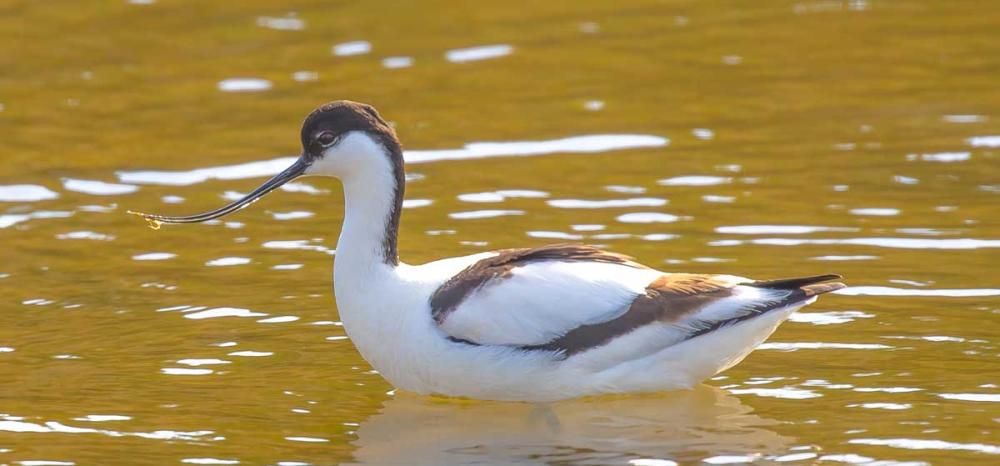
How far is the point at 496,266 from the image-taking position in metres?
9.53

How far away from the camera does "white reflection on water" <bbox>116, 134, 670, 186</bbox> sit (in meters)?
14.5

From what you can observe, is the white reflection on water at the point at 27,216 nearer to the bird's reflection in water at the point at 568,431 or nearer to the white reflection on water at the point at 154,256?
the white reflection on water at the point at 154,256

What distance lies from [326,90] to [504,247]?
192 inches

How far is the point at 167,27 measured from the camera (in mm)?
18781

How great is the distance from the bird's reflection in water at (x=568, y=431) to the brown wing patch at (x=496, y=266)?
0.69 metres

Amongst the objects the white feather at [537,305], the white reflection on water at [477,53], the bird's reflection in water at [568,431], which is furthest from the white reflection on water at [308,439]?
the white reflection on water at [477,53]

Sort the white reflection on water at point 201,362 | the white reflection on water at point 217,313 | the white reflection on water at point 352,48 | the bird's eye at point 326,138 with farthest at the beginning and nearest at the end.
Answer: the white reflection on water at point 352,48 < the white reflection on water at point 217,313 < the white reflection on water at point 201,362 < the bird's eye at point 326,138

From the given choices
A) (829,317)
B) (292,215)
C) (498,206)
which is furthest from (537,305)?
(292,215)

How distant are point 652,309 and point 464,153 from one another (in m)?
5.75

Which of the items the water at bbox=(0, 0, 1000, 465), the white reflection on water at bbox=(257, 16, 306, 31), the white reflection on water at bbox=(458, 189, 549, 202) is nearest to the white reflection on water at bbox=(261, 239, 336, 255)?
the water at bbox=(0, 0, 1000, 465)

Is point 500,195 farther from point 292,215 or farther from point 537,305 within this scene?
point 537,305

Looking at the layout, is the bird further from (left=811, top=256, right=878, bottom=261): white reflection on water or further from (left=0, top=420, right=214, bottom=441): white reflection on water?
(left=811, top=256, right=878, bottom=261): white reflection on water

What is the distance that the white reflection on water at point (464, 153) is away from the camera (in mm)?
14461

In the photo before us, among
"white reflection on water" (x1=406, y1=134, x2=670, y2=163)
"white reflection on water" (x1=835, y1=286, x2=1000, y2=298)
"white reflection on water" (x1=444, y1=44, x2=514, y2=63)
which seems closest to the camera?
"white reflection on water" (x1=835, y1=286, x2=1000, y2=298)
